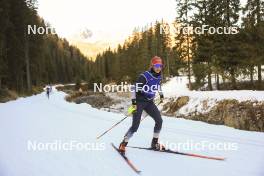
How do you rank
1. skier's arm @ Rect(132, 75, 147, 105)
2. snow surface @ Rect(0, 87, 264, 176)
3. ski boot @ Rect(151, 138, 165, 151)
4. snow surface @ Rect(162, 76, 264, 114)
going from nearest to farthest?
snow surface @ Rect(0, 87, 264, 176)
skier's arm @ Rect(132, 75, 147, 105)
ski boot @ Rect(151, 138, 165, 151)
snow surface @ Rect(162, 76, 264, 114)

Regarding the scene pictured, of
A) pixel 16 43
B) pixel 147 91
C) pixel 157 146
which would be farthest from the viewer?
pixel 16 43

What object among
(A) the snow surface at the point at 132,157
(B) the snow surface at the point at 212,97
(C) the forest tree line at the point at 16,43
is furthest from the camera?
(C) the forest tree line at the point at 16,43

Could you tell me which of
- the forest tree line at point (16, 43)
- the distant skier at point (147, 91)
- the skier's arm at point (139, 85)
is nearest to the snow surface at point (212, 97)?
the distant skier at point (147, 91)

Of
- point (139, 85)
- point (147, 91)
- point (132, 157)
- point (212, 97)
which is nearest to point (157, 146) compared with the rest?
point (132, 157)

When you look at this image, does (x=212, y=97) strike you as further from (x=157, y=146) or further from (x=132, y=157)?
(x=132, y=157)

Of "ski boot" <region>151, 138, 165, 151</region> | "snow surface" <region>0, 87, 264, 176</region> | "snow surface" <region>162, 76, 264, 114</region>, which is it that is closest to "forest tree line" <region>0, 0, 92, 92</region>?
"snow surface" <region>162, 76, 264, 114</region>

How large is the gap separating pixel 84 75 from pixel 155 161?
546ft

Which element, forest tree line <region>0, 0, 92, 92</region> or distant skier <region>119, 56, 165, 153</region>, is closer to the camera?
distant skier <region>119, 56, 165, 153</region>

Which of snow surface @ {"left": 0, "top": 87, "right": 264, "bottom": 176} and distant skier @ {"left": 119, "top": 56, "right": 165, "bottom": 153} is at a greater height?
distant skier @ {"left": 119, "top": 56, "right": 165, "bottom": 153}

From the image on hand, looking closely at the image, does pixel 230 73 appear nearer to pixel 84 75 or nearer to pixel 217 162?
pixel 217 162

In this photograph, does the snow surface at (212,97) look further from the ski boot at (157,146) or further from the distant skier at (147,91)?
the distant skier at (147,91)

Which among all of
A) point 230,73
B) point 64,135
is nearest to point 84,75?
point 230,73

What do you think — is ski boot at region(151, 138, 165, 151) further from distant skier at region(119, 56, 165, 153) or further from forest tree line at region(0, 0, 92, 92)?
forest tree line at region(0, 0, 92, 92)

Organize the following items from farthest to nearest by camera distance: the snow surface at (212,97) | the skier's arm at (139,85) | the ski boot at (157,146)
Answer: the snow surface at (212,97) → the ski boot at (157,146) → the skier's arm at (139,85)
